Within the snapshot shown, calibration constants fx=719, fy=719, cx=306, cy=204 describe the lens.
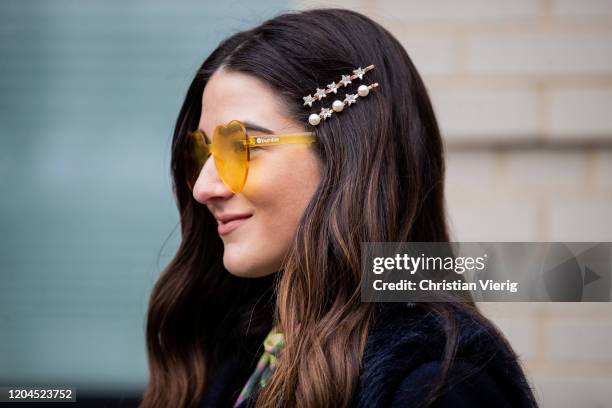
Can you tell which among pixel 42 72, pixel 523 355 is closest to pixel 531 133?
pixel 523 355

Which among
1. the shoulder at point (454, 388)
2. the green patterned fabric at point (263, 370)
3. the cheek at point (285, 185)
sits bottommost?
the green patterned fabric at point (263, 370)

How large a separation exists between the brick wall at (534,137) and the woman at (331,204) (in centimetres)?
97

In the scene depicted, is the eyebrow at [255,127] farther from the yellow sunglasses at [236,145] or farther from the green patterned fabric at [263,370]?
the green patterned fabric at [263,370]

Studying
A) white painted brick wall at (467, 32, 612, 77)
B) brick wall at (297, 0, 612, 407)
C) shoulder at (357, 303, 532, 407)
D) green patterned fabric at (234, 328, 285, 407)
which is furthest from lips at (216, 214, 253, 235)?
white painted brick wall at (467, 32, 612, 77)

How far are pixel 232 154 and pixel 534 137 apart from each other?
145cm

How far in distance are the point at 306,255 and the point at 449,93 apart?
4.55ft

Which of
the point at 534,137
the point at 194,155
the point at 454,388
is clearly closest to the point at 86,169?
the point at 194,155

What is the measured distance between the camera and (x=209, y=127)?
5.97 ft

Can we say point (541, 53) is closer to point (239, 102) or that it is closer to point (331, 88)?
point (331, 88)

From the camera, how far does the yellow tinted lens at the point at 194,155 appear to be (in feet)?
6.19

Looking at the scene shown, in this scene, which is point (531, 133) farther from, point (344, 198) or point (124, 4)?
point (124, 4)

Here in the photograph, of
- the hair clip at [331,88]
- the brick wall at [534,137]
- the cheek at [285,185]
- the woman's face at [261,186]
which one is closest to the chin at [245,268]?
the woman's face at [261,186]

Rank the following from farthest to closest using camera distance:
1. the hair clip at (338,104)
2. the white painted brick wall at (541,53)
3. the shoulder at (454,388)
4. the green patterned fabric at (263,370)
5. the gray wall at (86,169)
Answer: the gray wall at (86,169), the white painted brick wall at (541,53), the green patterned fabric at (263,370), the hair clip at (338,104), the shoulder at (454,388)

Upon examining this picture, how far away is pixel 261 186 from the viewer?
5.59ft
